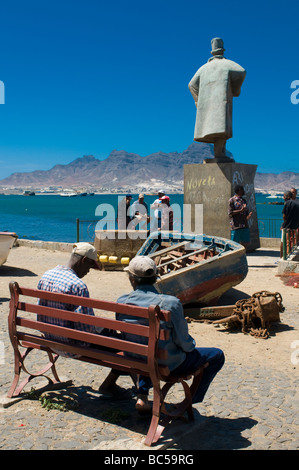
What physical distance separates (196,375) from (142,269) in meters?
0.97

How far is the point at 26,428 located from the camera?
3.92 meters

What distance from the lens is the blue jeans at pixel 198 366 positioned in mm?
3861

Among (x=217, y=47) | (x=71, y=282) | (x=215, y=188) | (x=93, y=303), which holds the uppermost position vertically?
(x=217, y=47)

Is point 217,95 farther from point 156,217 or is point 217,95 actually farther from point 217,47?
point 156,217

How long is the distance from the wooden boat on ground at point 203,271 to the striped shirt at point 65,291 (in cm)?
279

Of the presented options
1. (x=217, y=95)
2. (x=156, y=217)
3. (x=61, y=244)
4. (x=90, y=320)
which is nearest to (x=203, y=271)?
(x=90, y=320)

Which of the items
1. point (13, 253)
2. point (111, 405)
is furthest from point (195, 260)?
point (13, 253)

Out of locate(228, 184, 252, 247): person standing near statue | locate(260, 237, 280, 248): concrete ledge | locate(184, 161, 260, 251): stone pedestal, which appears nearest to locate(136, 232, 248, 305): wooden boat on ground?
locate(228, 184, 252, 247): person standing near statue

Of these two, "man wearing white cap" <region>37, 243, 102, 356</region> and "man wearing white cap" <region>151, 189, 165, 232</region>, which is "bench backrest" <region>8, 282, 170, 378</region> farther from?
"man wearing white cap" <region>151, 189, 165, 232</region>

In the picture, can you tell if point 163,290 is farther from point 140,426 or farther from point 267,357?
point 140,426

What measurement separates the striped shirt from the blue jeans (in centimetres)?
63

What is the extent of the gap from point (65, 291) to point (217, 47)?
36.8 ft

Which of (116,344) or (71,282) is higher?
(71,282)

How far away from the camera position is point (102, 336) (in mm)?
3914
